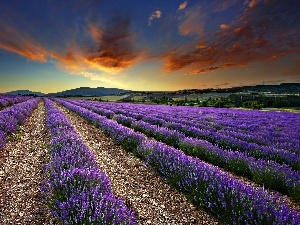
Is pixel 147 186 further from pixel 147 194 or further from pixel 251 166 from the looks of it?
pixel 251 166

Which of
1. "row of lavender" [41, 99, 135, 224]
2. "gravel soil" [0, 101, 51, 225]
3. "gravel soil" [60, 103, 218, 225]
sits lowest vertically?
"gravel soil" [60, 103, 218, 225]

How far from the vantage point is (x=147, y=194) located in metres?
4.89

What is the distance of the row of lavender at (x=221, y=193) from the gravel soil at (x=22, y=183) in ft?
8.56

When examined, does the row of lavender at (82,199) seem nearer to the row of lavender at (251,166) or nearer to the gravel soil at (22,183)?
the gravel soil at (22,183)

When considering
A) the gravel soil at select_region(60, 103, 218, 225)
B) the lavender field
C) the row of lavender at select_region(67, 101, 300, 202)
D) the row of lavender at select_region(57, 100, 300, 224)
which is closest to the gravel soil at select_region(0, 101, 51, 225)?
the lavender field

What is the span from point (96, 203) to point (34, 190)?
96.2 inches

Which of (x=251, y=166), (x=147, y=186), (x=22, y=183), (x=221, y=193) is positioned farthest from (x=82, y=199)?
(x=251, y=166)

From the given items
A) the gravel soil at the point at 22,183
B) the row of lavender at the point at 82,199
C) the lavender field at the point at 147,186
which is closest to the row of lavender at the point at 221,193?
the lavender field at the point at 147,186

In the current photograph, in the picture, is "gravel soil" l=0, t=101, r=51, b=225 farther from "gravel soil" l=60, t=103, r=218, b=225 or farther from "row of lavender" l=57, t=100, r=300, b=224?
"row of lavender" l=57, t=100, r=300, b=224

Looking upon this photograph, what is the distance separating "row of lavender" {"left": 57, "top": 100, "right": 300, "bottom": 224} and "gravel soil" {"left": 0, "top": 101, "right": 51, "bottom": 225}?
2609 mm

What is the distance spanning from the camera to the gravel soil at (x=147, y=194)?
396 cm

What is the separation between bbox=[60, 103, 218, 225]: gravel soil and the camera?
13.0 feet

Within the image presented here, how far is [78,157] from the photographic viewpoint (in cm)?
490

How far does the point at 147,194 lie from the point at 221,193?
66.8 inches
